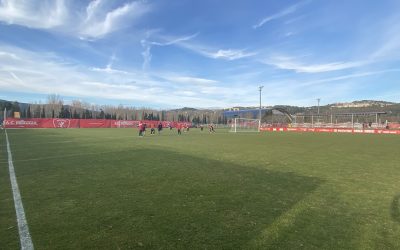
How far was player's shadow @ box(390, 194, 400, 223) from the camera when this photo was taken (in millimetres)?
5586

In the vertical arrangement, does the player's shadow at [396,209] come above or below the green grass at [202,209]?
below

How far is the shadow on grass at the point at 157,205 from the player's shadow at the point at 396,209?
174 centimetres

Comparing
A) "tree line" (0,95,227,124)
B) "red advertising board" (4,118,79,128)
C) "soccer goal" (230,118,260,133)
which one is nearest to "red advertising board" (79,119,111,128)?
"red advertising board" (4,118,79,128)

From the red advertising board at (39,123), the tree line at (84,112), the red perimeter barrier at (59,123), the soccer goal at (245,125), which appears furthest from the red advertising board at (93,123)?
the tree line at (84,112)

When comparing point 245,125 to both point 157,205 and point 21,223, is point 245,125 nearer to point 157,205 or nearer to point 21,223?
point 157,205

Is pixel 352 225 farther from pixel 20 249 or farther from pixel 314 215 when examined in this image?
pixel 20 249

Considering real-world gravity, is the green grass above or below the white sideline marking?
below

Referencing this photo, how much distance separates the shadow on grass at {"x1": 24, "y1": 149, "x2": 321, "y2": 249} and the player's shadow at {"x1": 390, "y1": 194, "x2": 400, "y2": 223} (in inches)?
68.6

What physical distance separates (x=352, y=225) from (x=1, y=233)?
17.6ft

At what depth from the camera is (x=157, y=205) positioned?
238 inches

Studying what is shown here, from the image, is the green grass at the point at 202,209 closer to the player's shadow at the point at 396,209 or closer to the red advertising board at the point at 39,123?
the player's shadow at the point at 396,209

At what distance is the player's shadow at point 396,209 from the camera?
18.3 ft

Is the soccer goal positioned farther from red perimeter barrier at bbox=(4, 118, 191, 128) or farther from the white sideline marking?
the white sideline marking

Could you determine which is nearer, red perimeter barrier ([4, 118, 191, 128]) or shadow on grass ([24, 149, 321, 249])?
shadow on grass ([24, 149, 321, 249])
